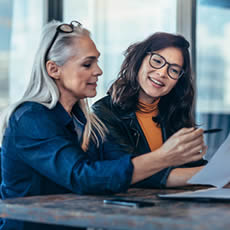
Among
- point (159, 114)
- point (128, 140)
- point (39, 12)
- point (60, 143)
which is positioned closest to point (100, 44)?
point (39, 12)

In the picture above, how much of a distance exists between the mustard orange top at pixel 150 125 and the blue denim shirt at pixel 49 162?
63cm

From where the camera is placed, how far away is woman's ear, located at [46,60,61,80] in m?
1.55

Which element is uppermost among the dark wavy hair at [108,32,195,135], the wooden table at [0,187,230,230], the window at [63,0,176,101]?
the window at [63,0,176,101]

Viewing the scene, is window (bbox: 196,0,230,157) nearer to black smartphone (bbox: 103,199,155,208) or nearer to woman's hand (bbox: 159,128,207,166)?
woman's hand (bbox: 159,128,207,166)

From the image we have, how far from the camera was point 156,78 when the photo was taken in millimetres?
2150

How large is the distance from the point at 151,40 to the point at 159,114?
381 mm

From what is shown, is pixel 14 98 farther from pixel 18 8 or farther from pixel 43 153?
pixel 43 153

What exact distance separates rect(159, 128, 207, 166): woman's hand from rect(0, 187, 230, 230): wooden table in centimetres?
12


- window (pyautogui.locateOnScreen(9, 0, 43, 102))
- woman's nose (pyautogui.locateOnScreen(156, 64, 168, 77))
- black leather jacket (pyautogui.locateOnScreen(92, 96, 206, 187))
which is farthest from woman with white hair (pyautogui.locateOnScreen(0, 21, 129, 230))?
window (pyautogui.locateOnScreen(9, 0, 43, 102))

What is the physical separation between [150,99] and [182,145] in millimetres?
1014

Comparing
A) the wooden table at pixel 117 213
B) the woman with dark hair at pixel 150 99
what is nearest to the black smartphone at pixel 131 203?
the wooden table at pixel 117 213

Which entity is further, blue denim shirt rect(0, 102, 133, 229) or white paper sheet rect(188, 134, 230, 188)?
white paper sheet rect(188, 134, 230, 188)

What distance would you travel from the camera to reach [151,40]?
7.43ft

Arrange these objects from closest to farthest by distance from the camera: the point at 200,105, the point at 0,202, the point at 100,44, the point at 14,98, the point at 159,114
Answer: the point at 0,202 → the point at 159,114 → the point at 14,98 → the point at 100,44 → the point at 200,105
